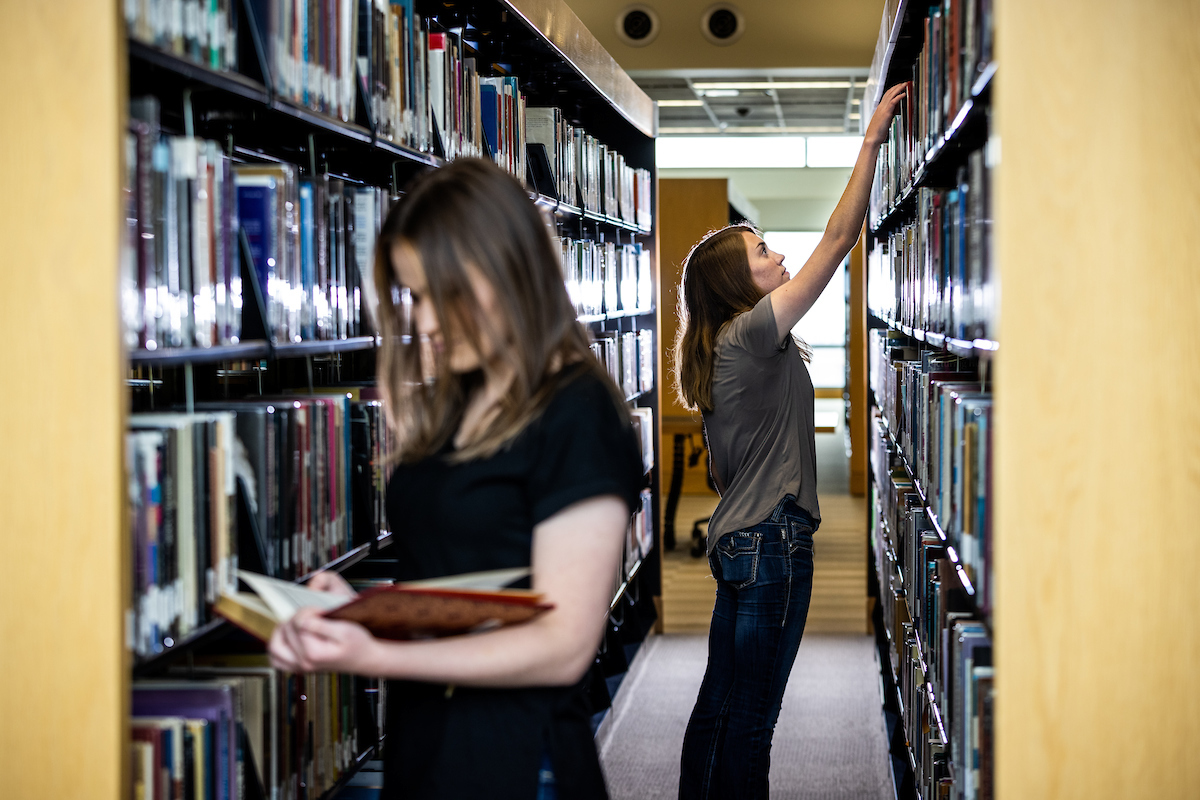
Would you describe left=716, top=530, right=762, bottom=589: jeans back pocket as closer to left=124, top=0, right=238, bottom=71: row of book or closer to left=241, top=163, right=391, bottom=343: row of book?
left=241, top=163, right=391, bottom=343: row of book

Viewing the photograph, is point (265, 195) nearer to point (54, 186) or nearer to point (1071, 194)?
point (54, 186)

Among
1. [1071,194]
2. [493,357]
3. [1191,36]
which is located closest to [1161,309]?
[1071,194]

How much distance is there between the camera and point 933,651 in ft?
6.70

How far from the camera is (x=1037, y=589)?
46.6 inches

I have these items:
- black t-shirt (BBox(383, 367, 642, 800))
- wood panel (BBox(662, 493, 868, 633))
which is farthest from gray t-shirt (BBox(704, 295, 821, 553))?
wood panel (BBox(662, 493, 868, 633))

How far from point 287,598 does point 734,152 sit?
12.4 metres

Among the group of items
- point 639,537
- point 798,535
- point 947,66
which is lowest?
point 639,537

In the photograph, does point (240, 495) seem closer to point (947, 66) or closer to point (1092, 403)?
point (1092, 403)

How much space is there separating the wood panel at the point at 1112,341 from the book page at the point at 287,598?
0.75 metres

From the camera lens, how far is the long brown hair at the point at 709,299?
2441mm

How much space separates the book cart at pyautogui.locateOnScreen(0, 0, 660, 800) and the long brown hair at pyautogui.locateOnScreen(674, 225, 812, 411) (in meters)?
0.59

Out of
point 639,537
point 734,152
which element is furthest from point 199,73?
point 734,152

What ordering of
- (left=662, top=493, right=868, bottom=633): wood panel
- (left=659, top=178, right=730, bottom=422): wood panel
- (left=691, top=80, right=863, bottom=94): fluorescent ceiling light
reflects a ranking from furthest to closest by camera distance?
(left=691, top=80, right=863, bottom=94): fluorescent ceiling light
(left=659, top=178, right=730, bottom=422): wood panel
(left=662, top=493, right=868, bottom=633): wood panel

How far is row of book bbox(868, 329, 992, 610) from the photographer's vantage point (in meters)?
1.41
